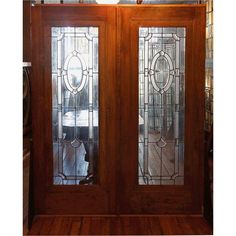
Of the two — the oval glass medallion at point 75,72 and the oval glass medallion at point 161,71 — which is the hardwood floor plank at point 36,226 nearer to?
the oval glass medallion at point 75,72

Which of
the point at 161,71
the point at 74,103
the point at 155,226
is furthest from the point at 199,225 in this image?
the point at 74,103

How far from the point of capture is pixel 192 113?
4164 millimetres

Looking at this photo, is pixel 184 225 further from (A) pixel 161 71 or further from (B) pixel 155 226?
(A) pixel 161 71

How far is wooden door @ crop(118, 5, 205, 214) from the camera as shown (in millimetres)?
4109

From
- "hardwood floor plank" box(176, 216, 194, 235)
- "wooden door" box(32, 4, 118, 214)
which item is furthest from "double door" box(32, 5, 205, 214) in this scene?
"hardwood floor plank" box(176, 216, 194, 235)

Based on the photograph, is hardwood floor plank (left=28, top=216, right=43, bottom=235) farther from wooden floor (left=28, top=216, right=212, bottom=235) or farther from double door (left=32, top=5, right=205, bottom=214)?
double door (left=32, top=5, right=205, bottom=214)

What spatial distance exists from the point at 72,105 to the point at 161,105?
809mm

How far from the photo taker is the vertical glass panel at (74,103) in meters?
4.11

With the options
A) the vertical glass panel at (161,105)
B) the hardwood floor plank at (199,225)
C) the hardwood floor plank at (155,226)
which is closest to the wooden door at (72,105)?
the vertical glass panel at (161,105)

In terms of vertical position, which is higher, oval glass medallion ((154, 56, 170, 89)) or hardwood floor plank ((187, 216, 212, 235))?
oval glass medallion ((154, 56, 170, 89))

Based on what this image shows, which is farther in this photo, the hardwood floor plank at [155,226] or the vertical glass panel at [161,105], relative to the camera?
the vertical glass panel at [161,105]

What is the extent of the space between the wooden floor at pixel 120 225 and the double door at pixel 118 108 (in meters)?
0.10

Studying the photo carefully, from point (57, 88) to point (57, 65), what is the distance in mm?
209

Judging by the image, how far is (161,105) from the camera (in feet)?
13.6
